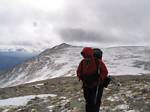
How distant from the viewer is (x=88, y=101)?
13.9 metres

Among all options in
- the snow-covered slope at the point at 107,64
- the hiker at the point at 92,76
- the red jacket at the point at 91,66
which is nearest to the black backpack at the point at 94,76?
the hiker at the point at 92,76

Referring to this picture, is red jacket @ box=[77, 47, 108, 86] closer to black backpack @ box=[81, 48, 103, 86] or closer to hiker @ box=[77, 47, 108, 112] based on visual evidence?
hiker @ box=[77, 47, 108, 112]

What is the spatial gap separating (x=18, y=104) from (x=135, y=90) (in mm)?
8592

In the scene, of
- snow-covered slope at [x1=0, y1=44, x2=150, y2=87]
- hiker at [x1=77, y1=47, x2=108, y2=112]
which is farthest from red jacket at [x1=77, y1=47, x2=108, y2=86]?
snow-covered slope at [x1=0, y1=44, x2=150, y2=87]

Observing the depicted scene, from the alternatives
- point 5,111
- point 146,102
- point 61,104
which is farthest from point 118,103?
point 5,111

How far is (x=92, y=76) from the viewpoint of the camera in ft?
44.2

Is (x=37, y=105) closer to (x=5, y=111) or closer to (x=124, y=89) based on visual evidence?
(x=5, y=111)

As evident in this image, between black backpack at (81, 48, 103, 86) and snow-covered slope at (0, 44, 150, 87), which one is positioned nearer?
black backpack at (81, 48, 103, 86)

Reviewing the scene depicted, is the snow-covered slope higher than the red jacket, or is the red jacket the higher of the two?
the red jacket

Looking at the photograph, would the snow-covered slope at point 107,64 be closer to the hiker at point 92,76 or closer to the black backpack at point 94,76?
the hiker at point 92,76

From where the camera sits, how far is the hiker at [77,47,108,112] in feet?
43.7

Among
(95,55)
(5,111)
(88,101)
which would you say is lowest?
(5,111)

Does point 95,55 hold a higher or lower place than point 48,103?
higher

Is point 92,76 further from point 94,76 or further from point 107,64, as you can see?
point 107,64
